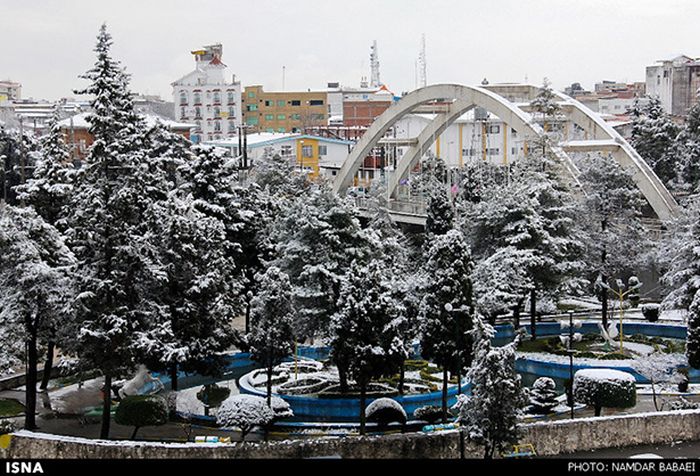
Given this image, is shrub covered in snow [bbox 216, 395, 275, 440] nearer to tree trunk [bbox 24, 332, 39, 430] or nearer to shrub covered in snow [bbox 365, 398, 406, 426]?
shrub covered in snow [bbox 365, 398, 406, 426]

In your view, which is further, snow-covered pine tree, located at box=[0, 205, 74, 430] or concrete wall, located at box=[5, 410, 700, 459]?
snow-covered pine tree, located at box=[0, 205, 74, 430]

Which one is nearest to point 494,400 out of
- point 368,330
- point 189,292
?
point 368,330

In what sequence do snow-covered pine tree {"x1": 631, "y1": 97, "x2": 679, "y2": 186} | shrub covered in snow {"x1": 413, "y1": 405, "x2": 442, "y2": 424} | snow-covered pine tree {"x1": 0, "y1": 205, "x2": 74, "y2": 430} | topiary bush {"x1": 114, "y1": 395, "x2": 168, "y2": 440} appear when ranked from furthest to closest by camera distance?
snow-covered pine tree {"x1": 631, "y1": 97, "x2": 679, "y2": 186} → shrub covered in snow {"x1": 413, "y1": 405, "x2": 442, "y2": 424} → snow-covered pine tree {"x1": 0, "y1": 205, "x2": 74, "y2": 430} → topiary bush {"x1": 114, "y1": 395, "x2": 168, "y2": 440}

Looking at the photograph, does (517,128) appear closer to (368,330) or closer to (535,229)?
(535,229)

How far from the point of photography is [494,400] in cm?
2311

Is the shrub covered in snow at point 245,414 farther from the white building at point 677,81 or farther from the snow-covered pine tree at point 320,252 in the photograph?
the white building at point 677,81

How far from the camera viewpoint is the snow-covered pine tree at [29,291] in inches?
1102

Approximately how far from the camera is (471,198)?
60.7 metres

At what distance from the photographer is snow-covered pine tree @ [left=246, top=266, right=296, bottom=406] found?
29.8m

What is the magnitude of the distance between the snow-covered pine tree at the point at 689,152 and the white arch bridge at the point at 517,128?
217 inches

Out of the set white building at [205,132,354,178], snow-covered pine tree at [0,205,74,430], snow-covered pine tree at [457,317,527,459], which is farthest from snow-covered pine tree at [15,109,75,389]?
white building at [205,132,354,178]

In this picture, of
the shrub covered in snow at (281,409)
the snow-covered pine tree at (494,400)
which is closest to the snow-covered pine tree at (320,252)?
the shrub covered in snow at (281,409)

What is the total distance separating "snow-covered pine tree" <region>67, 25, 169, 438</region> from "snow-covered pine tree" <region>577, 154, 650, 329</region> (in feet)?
70.1

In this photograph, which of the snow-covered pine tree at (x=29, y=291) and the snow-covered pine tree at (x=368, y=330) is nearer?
the snow-covered pine tree at (x=29, y=291)
